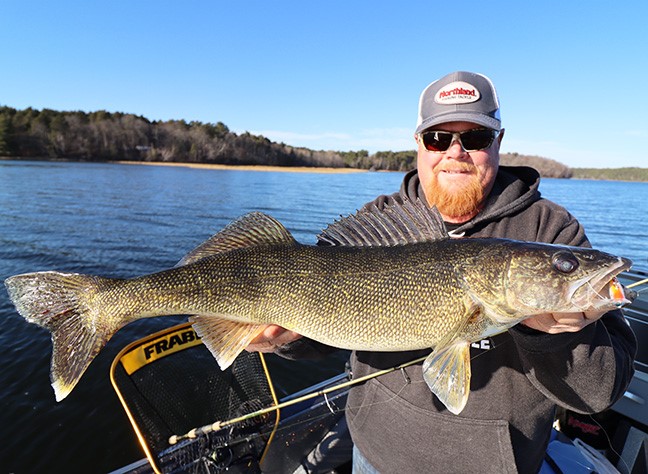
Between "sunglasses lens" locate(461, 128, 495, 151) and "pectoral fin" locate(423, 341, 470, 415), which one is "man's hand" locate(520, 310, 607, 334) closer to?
"pectoral fin" locate(423, 341, 470, 415)

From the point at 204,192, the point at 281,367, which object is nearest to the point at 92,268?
the point at 281,367

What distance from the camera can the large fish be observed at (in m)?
2.15

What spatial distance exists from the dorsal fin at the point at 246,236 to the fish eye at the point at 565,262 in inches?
63.7

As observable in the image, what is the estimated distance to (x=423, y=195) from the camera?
2.97m

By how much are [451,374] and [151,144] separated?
100033mm

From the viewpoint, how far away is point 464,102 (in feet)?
9.00

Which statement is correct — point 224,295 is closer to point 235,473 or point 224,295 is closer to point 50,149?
point 235,473

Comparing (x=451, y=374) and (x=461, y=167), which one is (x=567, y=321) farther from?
(x=461, y=167)

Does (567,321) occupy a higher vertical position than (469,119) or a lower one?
lower

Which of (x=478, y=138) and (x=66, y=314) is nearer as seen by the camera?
(x=66, y=314)

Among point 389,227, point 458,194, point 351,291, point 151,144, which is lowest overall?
point 351,291

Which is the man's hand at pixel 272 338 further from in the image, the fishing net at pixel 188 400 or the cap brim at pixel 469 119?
the cap brim at pixel 469 119

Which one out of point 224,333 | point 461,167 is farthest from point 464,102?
point 224,333

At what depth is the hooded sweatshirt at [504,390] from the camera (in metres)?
2.01
